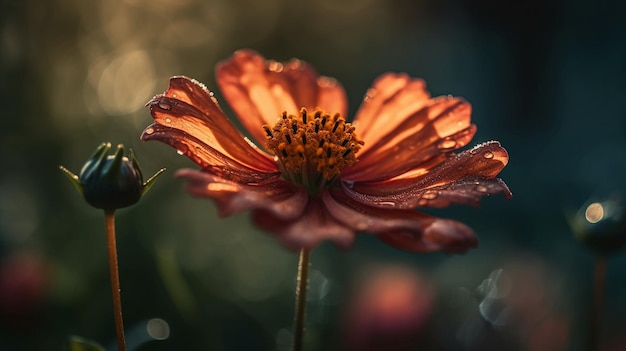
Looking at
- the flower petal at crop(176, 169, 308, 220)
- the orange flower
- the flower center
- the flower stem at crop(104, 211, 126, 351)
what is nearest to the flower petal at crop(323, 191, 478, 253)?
the orange flower

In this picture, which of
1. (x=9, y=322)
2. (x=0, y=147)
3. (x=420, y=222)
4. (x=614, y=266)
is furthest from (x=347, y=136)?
(x=614, y=266)

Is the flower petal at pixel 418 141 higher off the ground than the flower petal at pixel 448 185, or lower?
higher

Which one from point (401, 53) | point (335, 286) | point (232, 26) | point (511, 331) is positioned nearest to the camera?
point (511, 331)

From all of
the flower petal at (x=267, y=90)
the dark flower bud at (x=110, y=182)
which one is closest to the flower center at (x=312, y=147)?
the flower petal at (x=267, y=90)

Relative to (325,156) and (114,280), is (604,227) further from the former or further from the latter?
(114,280)

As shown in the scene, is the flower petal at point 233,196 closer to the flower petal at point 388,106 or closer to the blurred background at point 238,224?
the blurred background at point 238,224

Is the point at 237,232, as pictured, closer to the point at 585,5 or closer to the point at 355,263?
the point at 355,263

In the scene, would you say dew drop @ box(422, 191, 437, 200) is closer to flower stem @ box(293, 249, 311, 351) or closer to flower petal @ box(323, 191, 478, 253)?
flower petal @ box(323, 191, 478, 253)
